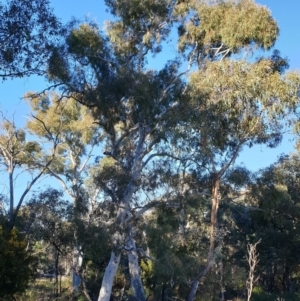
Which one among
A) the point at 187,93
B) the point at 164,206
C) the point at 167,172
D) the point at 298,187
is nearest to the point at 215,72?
the point at 187,93

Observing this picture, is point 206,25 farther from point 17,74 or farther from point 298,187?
point 298,187

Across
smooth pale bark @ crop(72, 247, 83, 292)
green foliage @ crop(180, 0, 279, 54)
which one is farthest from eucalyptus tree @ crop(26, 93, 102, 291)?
green foliage @ crop(180, 0, 279, 54)

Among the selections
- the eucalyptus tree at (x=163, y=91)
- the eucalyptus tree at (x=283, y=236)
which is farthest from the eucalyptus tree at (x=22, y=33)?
the eucalyptus tree at (x=283, y=236)

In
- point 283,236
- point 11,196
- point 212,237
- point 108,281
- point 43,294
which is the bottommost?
point 43,294

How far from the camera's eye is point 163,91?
1329 cm

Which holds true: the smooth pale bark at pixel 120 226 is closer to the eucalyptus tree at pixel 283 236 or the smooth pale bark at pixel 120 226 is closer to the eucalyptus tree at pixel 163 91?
the eucalyptus tree at pixel 163 91

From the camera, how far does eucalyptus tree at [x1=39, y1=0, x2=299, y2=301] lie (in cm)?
1273

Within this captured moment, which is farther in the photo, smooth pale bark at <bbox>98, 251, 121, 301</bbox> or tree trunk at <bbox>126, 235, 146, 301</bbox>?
tree trunk at <bbox>126, 235, 146, 301</bbox>

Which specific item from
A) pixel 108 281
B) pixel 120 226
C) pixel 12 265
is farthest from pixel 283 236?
pixel 12 265

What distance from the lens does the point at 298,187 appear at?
75.7 ft

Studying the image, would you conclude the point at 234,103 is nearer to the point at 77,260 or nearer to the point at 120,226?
the point at 120,226

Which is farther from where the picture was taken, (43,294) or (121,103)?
(43,294)

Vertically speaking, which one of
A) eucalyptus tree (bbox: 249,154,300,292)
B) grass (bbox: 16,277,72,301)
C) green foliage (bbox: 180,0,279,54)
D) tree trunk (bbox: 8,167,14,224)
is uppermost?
green foliage (bbox: 180,0,279,54)

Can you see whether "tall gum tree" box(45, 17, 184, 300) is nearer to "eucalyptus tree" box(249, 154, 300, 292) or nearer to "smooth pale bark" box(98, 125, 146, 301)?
"smooth pale bark" box(98, 125, 146, 301)
